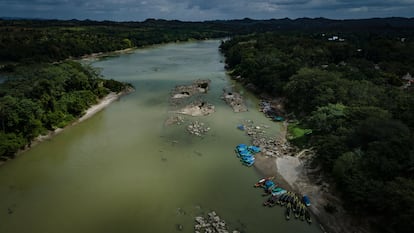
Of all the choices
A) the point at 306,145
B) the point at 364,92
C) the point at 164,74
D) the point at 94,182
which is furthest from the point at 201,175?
the point at 164,74

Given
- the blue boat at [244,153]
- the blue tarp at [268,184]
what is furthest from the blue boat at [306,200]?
the blue boat at [244,153]

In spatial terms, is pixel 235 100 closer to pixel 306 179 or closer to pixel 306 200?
pixel 306 179

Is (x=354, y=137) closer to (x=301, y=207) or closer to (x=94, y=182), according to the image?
(x=301, y=207)

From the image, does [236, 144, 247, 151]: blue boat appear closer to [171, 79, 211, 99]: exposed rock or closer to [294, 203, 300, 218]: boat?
[294, 203, 300, 218]: boat

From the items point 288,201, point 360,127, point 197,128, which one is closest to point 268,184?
point 288,201

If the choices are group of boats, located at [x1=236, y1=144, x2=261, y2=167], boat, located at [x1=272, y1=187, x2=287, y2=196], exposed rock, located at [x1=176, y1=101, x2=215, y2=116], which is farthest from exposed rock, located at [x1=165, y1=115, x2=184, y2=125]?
boat, located at [x1=272, y1=187, x2=287, y2=196]

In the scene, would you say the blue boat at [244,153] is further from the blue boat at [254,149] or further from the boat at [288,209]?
the boat at [288,209]
